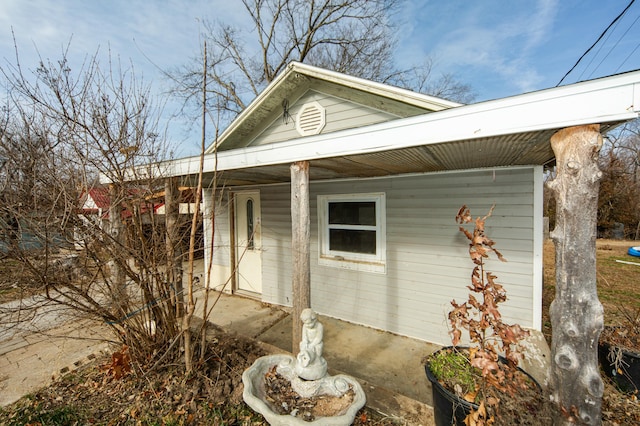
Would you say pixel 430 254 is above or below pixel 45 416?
above

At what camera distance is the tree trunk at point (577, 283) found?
1.43 m

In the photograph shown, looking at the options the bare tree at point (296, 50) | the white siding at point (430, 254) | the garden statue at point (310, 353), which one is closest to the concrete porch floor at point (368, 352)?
the white siding at point (430, 254)

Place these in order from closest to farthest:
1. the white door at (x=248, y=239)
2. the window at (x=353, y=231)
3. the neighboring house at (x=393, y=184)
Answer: the neighboring house at (x=393, y=184) < the window at (x=353, y=231) < the white door at (x=248, y=239)

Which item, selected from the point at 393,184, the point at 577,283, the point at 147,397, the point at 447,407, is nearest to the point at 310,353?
the point at 447,407

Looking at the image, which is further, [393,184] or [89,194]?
[393,184]

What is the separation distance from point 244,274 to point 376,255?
9.69 ft

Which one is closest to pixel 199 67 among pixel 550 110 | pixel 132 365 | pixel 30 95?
pixel 30 95

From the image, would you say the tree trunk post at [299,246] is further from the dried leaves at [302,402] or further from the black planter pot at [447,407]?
the black planter pot at [447,407]

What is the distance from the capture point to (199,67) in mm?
11328

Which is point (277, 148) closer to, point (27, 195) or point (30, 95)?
point (27, 195)

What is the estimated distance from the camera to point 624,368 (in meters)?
2.46

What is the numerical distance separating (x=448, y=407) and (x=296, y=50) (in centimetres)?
1278

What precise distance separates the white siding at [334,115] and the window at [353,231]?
1.08 metres

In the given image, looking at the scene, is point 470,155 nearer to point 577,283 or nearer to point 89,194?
point 577,283
